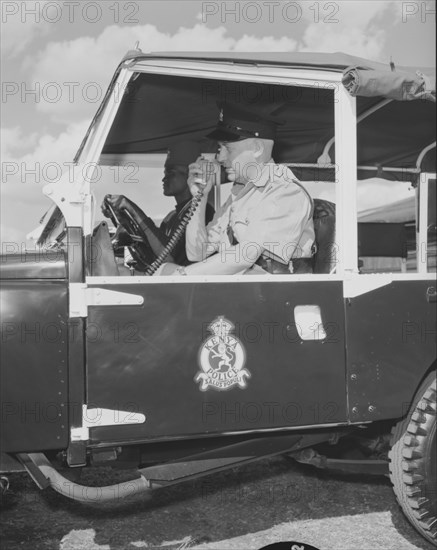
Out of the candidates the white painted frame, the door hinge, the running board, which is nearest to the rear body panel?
the running board

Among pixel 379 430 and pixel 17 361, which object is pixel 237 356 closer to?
pixel 17 361

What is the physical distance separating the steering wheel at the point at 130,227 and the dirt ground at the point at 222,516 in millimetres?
1358

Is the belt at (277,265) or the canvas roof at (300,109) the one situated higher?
the canvas roof at (300,109)

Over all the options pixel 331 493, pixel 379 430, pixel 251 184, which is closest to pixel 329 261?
pixel 251 184

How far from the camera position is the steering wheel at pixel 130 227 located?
3.55 m

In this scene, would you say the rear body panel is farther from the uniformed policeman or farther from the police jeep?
the uniformed policeman

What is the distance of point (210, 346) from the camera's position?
2615mm

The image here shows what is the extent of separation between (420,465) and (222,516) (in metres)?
1.13

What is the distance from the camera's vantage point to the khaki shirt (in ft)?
9.68

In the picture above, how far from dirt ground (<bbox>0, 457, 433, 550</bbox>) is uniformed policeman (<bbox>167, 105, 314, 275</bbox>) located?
4.38ft

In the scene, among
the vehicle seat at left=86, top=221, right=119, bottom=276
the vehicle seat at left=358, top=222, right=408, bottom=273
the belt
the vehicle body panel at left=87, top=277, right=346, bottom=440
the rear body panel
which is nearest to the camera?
the vehicle body panel at left=87, top=277, right=346, bottom=440

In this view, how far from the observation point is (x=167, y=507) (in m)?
Answer: 3.62

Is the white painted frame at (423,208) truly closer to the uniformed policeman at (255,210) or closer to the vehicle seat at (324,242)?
the vehicle seat at (324,242)

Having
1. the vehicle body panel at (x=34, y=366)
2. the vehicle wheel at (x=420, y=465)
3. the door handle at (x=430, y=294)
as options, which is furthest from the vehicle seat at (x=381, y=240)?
the vehicle body panel at (x=34, y=366)
